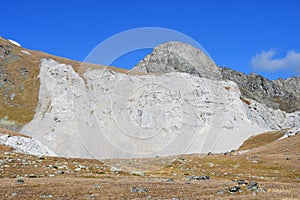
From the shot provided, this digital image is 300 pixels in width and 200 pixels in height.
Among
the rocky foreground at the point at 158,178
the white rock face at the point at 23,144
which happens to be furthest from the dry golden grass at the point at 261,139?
the white rock face at the point at 23,144

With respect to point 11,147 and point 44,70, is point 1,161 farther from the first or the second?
point 44,70

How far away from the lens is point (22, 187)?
27453mm

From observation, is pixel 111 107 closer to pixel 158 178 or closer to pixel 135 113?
pixel 135 113

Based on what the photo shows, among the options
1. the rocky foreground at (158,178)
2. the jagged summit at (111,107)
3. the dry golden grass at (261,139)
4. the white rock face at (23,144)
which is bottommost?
the rocky foreground at (158,178)

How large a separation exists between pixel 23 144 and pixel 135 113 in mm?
37324

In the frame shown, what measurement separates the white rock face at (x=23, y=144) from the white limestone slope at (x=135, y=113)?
39.0 ft

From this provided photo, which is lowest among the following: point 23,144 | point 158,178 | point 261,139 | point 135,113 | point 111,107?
point 158,178

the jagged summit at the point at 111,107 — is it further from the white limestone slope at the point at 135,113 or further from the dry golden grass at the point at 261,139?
the dry golden grass at the point at 261,139

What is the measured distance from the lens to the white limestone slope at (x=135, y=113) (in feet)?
273

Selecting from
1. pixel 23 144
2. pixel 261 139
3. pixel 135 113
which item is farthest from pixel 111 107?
pixel 261 139

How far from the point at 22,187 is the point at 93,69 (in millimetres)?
78760

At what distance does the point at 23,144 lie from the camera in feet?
210

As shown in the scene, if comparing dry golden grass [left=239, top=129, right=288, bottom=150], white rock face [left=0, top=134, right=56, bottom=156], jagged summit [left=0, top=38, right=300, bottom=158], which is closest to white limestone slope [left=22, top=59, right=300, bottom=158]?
jagged summit [left=0, top=38, right=300, bottom=158]

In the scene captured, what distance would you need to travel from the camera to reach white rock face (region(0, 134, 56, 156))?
61494 mm
